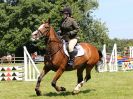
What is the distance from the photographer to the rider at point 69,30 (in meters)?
12.9

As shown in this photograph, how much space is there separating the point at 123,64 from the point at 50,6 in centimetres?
3276

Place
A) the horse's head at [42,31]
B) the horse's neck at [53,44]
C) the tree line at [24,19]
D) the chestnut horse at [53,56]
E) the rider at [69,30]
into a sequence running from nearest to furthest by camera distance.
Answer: the horse's head at [42,31] < the chestnut horse at [53,56] < the horse's neck at [53,44] < the rider at [69,30] < the tree line at [24,19]

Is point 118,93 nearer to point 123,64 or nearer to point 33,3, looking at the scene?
point 123,64

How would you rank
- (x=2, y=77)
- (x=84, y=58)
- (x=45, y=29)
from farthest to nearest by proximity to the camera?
(x=2, y=77) < (x=84, y=58) < (x=45, y=29)

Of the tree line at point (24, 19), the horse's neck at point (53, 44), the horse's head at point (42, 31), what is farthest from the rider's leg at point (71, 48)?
the tree line at point (24, 19)

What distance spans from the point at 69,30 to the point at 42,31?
3.04 feet

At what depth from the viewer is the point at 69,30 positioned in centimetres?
1290

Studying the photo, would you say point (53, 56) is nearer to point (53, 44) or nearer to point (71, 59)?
point (53, 44)

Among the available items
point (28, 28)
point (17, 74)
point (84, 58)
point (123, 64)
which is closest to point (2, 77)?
point (17, 74)

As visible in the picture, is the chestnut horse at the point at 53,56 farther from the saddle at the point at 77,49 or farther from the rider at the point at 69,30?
the rider at the point at 69,30

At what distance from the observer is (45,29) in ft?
41.2

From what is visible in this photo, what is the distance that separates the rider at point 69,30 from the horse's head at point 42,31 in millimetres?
518

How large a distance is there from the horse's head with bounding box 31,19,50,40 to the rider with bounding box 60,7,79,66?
52cm

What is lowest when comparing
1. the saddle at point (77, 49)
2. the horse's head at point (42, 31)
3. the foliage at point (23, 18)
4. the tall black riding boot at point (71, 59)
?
the tall black riding boot at point (71, 59)
